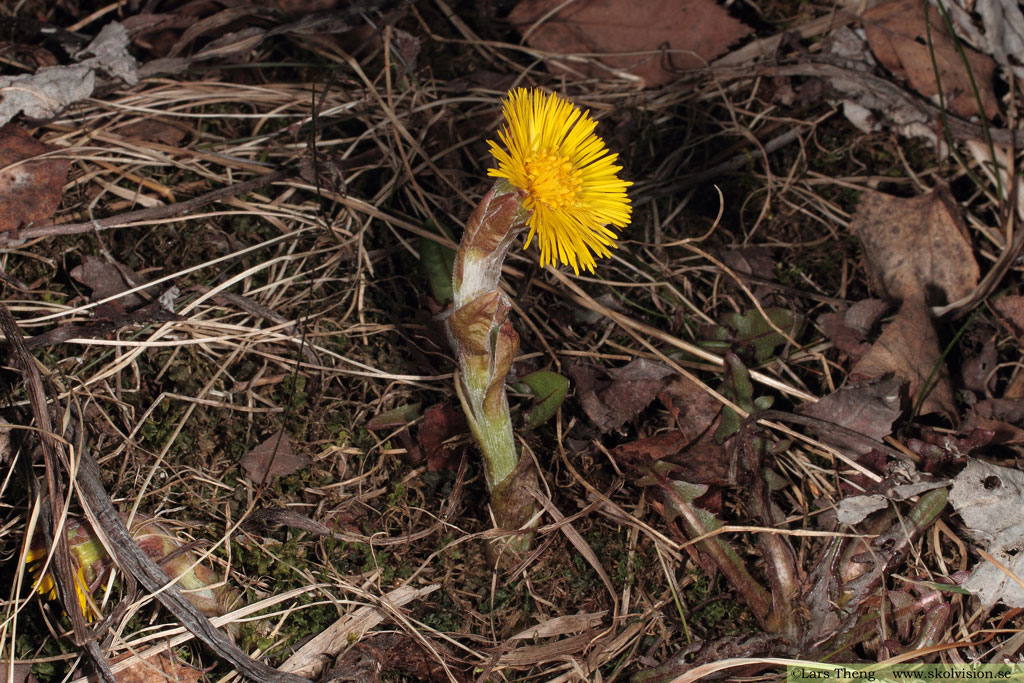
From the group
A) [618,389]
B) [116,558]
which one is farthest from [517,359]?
[116,558]

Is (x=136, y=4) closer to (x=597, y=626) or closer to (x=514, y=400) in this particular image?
(x=514, y=400)

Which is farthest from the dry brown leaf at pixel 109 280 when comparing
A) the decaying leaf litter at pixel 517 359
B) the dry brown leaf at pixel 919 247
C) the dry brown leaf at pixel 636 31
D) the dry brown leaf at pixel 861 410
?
the dry brown leaf at pixel 919 247

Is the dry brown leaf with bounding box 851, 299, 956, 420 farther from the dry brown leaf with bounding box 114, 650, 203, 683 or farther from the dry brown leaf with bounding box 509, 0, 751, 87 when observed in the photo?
the dry brown leaf with bounding box 114, 650, 203, 683

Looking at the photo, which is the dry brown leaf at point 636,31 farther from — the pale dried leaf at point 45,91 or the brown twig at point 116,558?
the brown twig at point 116,558

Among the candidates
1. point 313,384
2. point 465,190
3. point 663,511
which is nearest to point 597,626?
point 663,511

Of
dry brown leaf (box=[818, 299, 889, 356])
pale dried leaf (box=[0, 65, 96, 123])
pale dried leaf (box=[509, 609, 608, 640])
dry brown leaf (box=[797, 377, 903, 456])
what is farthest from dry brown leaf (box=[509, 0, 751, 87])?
pale dried leaf (box=[509, 609, 608, 640])
